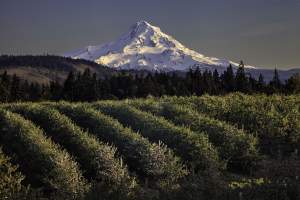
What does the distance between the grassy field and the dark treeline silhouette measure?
72459 millimetres

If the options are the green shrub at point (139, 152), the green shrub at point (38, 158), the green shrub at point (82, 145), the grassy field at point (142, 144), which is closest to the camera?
the green shrub at point (38, 158)

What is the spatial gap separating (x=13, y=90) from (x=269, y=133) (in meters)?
93.8

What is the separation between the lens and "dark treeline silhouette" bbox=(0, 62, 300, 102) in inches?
4195

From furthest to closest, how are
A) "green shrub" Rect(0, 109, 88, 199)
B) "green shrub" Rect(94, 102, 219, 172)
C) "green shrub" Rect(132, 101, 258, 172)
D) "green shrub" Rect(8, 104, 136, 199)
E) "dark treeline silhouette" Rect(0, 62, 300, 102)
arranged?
"dark treeline silhouette" Rect(0, 62, 300, 102), "green shrub" Rect(132, 101, 258, 172), "green shrub" Rect(94, 102, 219, 172), "green shrub" Rect(8, 104, 136, 199), "green shrub" Rect(0, 109, 88, 199)

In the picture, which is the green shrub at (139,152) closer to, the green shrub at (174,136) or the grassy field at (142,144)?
the grassy field at (142,144)

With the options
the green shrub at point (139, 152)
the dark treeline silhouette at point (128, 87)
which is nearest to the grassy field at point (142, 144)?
the green shrub at point (139, 152)

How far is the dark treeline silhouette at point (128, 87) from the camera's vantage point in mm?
106562

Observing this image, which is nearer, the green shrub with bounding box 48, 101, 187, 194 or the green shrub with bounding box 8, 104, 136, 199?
the green shrub with bounding box 8, 104, 136, 199

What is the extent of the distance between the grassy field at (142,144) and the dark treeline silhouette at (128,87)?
72.5m

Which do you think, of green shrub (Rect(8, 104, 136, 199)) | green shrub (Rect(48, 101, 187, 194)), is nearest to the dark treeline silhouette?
green shrub (Rect(8, 104, 136, 199))

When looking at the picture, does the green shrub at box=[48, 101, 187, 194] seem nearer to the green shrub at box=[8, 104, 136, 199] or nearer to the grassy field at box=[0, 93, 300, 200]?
the grassy field at box=[0, 93, 300, 200]

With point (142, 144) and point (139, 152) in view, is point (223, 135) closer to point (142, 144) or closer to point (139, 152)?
point (142, 144)

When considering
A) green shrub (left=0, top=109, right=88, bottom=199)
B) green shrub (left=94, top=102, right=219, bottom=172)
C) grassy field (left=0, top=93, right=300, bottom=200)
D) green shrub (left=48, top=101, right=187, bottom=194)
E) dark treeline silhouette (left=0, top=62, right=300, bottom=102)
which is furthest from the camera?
dark treeline silhouette (left=0, top=62, right=300, bottom=102)

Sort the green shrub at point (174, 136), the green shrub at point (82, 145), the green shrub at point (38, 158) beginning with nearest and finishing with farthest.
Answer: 1. the green shrub at point (38, 158)
2. the green shrub at point (82, 145)
3. the green shrub at point (174, 136)
